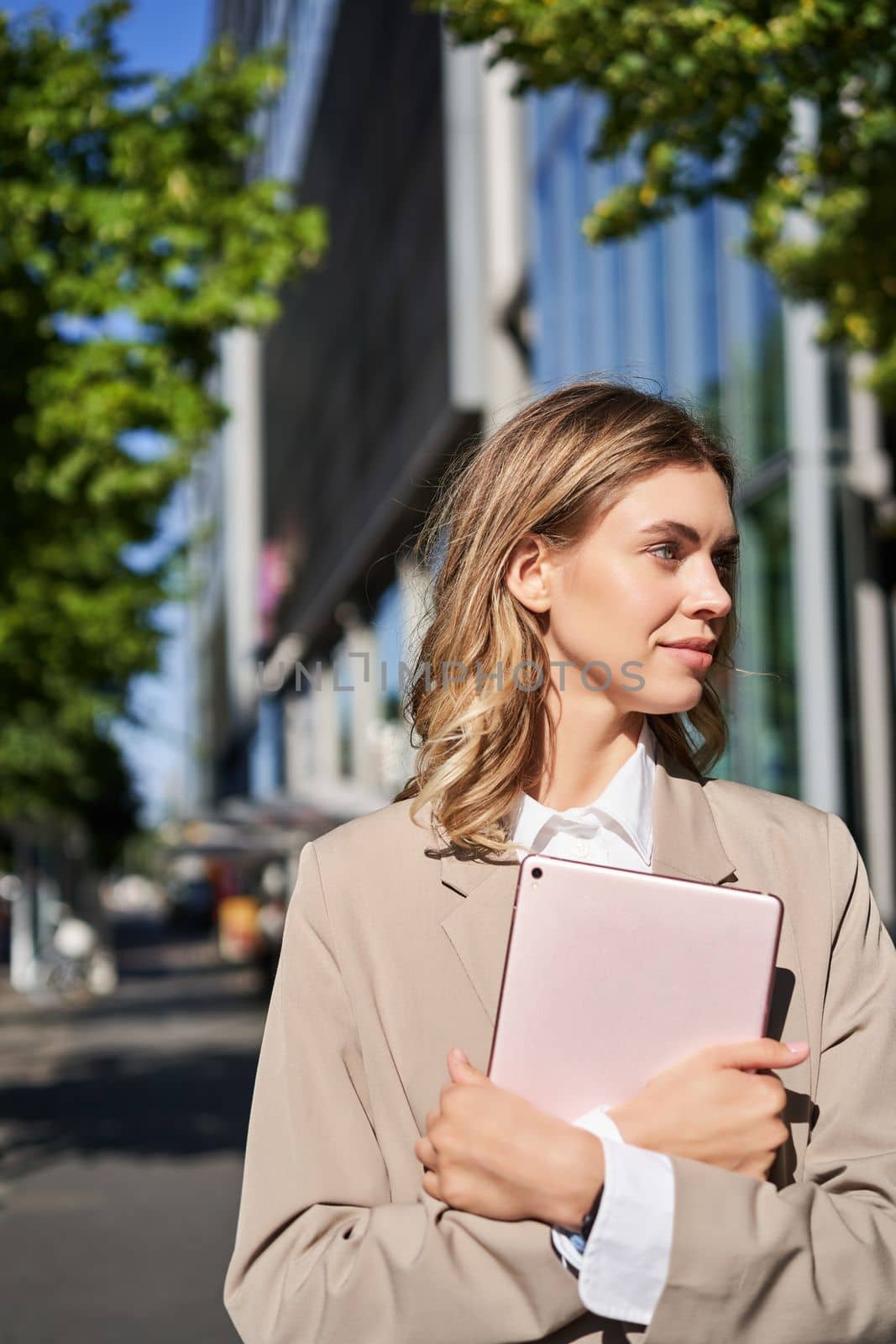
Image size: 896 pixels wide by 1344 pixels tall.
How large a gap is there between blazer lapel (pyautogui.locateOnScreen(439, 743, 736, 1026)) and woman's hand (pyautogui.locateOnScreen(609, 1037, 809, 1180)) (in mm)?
214

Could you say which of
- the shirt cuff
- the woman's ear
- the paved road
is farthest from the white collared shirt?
the paved road

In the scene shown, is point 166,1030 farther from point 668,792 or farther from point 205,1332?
point 668,792

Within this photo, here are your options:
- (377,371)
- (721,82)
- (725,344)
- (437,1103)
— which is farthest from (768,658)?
(377,371)

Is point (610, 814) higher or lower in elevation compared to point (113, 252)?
lower

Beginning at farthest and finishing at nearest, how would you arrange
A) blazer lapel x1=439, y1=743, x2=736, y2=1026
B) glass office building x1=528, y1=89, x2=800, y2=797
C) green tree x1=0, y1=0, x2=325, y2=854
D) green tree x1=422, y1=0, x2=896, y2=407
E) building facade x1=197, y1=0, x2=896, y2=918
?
1. glass office building x1=528, y1=89, x2=800, y2=797
2. building facade x1=197, y1=0, x2=896, y2=918
3. green tree x1=0, y1=0, x2=325, y2=854
4. green tree x1=422, y1=0, x2=896, y2=407
5. blazer lapel x1=439, y1=743, x2=736, y2=1026

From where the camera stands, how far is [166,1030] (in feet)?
69.1

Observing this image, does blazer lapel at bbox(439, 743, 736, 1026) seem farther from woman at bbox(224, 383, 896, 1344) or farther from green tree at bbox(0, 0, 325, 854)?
green tree at bbox(0, 0, 325, 854)

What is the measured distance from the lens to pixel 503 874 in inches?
71.6

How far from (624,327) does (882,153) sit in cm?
1079

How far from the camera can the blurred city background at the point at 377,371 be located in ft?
20.7

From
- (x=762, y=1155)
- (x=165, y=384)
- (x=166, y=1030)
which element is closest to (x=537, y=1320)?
(x=762, y=1155)

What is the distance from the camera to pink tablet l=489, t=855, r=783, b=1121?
1620mm

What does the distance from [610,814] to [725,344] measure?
43.1 feet

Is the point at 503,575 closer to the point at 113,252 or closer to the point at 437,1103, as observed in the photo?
the point at 437,1103
